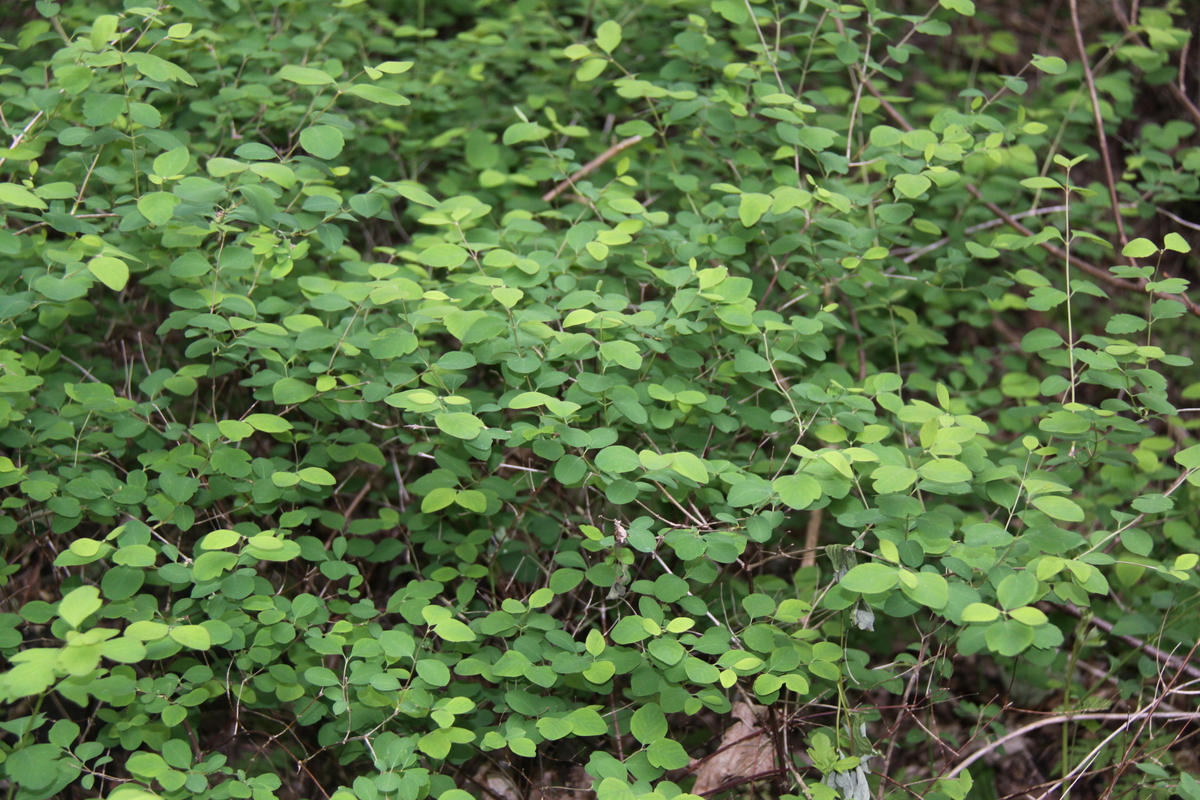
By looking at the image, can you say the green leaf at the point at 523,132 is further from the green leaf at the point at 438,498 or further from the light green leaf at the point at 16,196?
the light green leaf at the point at 16,196

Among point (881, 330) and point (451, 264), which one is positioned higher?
point (451, 264)

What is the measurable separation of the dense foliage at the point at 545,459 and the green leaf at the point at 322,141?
0.02m

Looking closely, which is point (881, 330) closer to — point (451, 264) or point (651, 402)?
point (651, 402)

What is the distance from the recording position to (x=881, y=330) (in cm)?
323

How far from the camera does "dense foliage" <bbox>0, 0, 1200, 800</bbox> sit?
2.19 m

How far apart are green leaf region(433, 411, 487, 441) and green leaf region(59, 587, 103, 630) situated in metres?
0.78

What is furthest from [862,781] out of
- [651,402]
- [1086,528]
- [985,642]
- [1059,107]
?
[1059,107]

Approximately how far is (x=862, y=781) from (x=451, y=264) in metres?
1.77

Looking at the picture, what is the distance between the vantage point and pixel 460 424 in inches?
82.4

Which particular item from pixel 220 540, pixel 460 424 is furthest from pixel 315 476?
pixel 460 424

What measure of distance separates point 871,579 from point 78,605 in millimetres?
1655

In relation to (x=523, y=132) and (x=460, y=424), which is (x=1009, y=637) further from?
(x=523, y=132)

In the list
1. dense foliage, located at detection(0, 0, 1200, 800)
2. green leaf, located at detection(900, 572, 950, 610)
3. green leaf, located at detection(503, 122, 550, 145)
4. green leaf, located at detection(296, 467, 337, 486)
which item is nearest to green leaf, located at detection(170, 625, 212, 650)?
dense foliage, located at detection(0, 0, 1200, 800)

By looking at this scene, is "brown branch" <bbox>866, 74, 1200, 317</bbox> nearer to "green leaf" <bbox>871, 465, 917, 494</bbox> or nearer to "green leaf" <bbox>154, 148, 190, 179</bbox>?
"green leaf" <bbox>871, 465, 917, 494</bbox>
